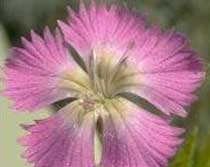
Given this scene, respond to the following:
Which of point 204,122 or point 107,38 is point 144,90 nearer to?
point 107,38

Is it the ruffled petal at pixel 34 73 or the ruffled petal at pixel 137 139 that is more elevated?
the ruffled petal at pixel 34 73

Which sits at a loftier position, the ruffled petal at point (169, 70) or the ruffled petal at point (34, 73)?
the ruffled petal at point (34, 73)

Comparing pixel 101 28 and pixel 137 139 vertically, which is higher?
pixel 101 28

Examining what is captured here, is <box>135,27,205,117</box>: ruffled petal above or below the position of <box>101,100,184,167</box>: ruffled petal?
above

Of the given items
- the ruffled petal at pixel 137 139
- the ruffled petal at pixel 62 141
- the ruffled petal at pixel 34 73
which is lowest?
the ruffled petal at pixel 137 139
